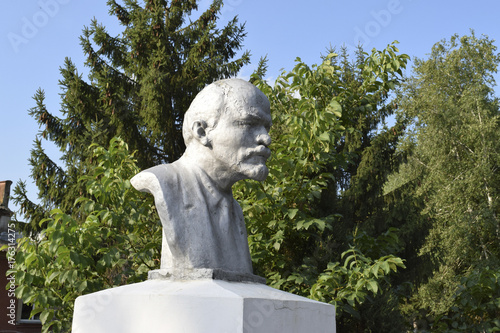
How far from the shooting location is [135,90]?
9.26 m

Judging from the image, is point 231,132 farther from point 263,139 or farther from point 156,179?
point 156,179

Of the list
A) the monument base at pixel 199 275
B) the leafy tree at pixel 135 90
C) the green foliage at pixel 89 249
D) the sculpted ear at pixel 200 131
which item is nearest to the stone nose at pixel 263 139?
the sculpted ear at pixel 200 131

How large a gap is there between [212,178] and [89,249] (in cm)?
201

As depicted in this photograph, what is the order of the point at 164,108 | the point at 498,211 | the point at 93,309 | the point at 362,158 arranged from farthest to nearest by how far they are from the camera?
the point at 498,211 → the point at 164,108 → the point at 362,158 → the point at 93,309

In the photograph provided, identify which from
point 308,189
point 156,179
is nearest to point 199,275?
point 156,179

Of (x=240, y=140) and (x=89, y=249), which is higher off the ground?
(x=240, y=140)

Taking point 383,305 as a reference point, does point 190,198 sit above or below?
above

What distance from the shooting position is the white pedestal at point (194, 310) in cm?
215

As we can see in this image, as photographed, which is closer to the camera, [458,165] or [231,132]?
[231,132]

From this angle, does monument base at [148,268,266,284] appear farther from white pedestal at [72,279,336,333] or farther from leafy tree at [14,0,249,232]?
leafy tree at [14,0,249,232]

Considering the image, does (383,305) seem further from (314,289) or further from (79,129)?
(79,129)

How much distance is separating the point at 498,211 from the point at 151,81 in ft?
34.9

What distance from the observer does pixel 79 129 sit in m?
8.55

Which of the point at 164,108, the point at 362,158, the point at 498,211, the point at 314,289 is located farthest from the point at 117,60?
the point at 498,211
